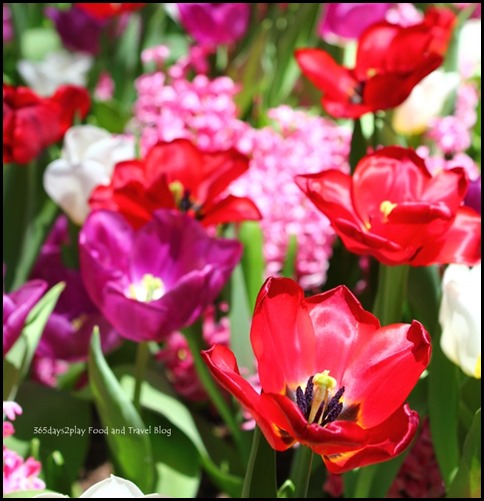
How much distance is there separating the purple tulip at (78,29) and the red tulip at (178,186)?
91 centimetres

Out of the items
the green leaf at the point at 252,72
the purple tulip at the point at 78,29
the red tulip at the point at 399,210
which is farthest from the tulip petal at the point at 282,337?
the purple tulip at the point at 78,29

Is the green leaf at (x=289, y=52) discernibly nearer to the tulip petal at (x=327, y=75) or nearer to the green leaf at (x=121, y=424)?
the tulip petal at (x=327, y=75)

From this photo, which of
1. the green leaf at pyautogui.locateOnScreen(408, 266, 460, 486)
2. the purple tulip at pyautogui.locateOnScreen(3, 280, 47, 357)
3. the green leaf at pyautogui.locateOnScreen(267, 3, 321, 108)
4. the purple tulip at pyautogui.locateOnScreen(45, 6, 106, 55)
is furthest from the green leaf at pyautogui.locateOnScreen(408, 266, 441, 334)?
the purple tulip at pyautogui.locateOnScreen(45, 6, 106, 55)

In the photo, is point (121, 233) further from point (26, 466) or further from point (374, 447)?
point (374, 447)

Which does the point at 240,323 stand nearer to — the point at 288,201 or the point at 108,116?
the point at 288,201

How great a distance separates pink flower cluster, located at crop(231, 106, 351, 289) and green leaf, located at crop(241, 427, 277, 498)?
472 mm

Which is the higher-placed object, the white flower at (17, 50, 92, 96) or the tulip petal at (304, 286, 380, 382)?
the tulip petal at (304, 286, 380, 382)

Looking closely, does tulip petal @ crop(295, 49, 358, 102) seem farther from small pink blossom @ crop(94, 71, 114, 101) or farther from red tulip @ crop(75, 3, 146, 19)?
small pink blossom @ crop(94, 71, 114, 101)

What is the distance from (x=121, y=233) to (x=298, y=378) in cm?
30

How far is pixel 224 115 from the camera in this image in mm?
1146

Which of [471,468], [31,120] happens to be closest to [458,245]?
[471,468]

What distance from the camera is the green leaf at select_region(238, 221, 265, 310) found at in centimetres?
93

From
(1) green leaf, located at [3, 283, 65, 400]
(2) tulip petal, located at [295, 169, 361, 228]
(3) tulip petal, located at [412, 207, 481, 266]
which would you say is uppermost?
(2) tulip petal, located at [295, 169, 361, 228]

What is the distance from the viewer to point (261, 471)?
575 mm
